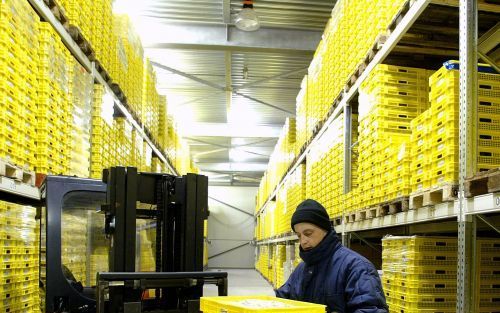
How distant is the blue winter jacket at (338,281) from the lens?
10.3 feet

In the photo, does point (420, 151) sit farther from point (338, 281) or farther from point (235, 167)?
point (235, 167)

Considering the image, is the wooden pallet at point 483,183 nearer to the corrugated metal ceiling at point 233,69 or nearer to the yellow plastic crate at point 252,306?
the yellow plastic crate at point 252,306

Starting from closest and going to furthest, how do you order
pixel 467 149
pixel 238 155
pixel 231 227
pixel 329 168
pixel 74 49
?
pixel 467 149, pixel 74 49, pixel 329 168, pixel 238 155, pixel 231 227

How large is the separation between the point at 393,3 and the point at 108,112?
13.2 feet

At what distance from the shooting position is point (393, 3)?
A: 528cm

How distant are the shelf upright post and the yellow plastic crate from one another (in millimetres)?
1372

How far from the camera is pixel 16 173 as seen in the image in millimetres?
4012

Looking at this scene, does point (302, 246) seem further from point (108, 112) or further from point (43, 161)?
point (108, 112)

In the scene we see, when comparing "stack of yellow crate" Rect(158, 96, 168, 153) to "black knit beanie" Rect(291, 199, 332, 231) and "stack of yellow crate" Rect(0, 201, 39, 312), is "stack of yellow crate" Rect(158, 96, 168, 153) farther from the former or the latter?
"black knit beanie" Rect(291, 199, 332, 231)

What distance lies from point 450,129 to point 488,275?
1.33 metres

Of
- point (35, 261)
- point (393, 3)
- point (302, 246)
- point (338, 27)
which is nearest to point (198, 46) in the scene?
point (338, 27)

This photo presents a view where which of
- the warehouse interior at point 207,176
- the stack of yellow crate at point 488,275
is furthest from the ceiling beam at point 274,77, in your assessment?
the stack of yellow crate at point 488,275

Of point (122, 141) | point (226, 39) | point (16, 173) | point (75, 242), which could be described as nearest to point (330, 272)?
point (75, 242)

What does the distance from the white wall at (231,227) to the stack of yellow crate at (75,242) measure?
28.3 m
